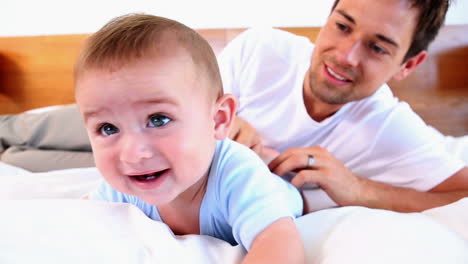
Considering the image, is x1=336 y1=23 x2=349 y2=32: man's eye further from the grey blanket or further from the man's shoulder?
the grey blanket

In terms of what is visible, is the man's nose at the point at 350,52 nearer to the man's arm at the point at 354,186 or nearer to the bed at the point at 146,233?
the man's arm at the point at 354,186

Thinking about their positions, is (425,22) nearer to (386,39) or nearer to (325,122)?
(386,39)

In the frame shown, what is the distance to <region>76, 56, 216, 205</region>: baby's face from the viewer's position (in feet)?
1.79

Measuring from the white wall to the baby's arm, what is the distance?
1.67m

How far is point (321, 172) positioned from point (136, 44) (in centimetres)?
61

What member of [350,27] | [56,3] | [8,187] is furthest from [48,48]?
[350,27]

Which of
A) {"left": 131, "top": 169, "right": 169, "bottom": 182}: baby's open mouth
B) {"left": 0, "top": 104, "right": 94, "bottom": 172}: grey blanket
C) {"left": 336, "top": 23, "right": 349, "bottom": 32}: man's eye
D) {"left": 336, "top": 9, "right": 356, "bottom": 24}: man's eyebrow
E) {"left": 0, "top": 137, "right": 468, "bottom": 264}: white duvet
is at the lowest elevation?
{"left": 0, "top": 104, "right": 94, "bottom": 172}: grey blanket

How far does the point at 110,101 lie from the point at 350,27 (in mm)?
871

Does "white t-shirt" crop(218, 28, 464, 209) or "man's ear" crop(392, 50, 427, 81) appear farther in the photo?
"man's ear" crop(392, 50, 427, 81)

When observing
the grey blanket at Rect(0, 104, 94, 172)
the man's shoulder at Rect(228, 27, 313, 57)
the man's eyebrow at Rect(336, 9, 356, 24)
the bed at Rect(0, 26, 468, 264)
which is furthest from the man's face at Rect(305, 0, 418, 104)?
the grey blanket at Rect(0, 104, 94, 172)

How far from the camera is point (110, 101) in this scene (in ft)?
1.79

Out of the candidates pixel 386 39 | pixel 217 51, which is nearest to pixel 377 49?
pixel 386 39

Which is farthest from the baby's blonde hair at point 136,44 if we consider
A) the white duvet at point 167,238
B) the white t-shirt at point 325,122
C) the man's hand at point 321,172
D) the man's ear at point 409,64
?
the man's ear at point 409,64

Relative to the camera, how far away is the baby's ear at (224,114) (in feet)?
2.26
